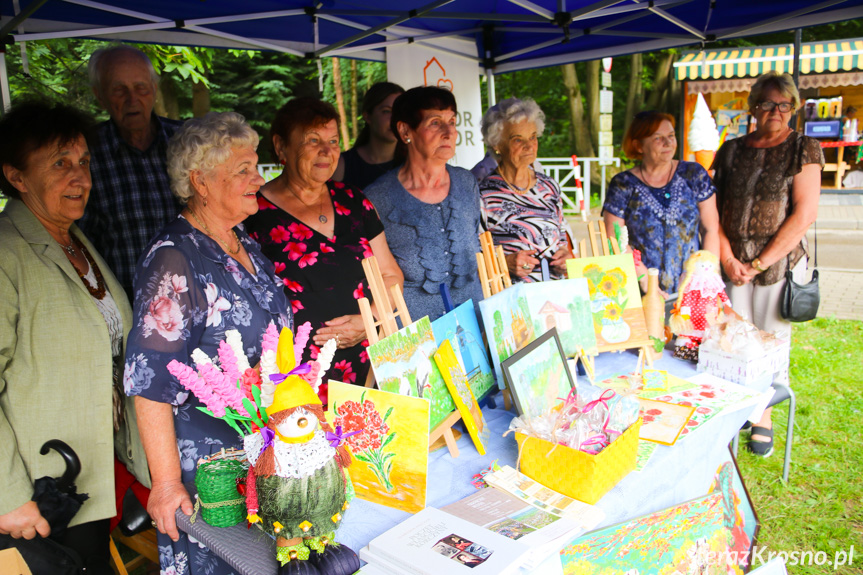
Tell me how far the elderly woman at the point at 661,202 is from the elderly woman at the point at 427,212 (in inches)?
39.2

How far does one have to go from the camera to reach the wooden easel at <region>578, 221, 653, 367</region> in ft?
7.80

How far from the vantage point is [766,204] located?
10.6 feet

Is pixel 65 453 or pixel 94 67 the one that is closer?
pixel 65 453

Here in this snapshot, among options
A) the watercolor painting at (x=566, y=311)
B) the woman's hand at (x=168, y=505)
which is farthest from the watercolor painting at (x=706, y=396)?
the woman's hand at (x=168, y=505)

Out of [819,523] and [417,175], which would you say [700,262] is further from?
[819,523]

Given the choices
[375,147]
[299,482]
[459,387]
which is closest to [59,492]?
[299,482]

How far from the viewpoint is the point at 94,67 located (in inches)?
99.8

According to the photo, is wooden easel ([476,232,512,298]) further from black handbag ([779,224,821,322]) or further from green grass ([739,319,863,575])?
black handbag ([779,224,821,322])

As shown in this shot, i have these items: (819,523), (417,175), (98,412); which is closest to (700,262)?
(417,175)

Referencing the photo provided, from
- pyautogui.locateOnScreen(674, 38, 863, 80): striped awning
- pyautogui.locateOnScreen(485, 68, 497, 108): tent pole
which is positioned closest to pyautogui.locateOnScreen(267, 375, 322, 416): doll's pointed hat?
pyautogui.locateOnScreen(485, 68, 497, 108): tent pole

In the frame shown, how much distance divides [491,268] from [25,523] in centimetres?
157

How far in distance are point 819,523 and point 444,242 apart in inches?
86.9

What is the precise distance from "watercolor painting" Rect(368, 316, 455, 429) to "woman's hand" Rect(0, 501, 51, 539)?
929 mm

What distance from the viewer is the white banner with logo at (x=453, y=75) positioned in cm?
434
